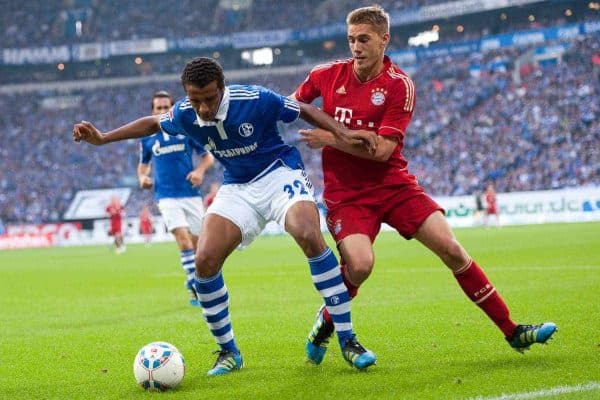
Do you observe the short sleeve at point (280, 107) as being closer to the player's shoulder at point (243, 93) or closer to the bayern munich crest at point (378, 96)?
the player's shoulder at point (243, 93)

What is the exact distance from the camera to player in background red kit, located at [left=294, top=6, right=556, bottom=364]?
6273 mm

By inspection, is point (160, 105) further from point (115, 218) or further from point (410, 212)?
point (115, 218)

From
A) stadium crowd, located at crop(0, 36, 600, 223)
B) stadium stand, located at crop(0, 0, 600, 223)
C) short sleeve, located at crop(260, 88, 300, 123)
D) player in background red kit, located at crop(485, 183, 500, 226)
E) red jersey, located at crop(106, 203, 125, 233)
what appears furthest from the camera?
stadium stand, located at crop(0, 0, 600, 223)

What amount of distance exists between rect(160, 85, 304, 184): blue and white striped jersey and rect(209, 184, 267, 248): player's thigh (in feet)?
0.35

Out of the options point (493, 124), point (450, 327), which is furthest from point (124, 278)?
point (493, 124)

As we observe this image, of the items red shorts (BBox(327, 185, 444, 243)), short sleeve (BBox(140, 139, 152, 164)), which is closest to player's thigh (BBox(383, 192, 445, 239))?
red shorts (BBox(327, 185, 444, 243))

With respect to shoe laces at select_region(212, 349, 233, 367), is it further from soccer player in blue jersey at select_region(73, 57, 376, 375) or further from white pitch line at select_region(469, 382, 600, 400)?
white pitch line at select_region(469, 382, 600, 400)

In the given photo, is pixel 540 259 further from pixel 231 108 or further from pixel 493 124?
pixel 493 124

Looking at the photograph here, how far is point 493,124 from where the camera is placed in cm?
4500

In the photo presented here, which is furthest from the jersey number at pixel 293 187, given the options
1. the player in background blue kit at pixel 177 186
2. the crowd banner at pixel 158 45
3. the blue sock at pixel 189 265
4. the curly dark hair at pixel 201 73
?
the crowd banner at pixel 158 45

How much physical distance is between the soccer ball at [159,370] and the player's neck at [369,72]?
241 centimetres

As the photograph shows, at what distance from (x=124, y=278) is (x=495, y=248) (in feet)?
27.9

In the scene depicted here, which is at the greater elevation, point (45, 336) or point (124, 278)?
point (45, 336)

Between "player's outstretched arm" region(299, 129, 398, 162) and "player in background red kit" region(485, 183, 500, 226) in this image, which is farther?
"player in background red kit" region(485, 183, 500, 226)
